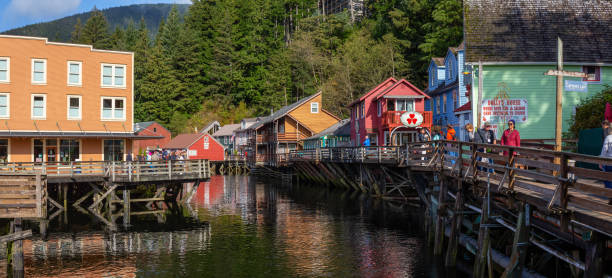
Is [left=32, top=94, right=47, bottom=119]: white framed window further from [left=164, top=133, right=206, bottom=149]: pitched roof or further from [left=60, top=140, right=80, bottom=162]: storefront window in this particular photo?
[left=164, top=133, right=206, bottom=149]: pitched roof

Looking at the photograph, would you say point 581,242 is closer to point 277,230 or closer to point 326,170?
point 277,230

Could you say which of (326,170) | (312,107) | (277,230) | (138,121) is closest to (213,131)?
(138,121)

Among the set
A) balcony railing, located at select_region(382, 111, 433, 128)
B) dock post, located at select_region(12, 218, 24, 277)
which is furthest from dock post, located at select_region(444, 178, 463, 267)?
balcony railing, located at select_region(382, 111, 433, 128)

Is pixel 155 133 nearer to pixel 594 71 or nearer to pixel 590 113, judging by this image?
pixel 594 71

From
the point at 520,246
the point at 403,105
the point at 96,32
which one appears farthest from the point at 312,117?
the point at 96,32

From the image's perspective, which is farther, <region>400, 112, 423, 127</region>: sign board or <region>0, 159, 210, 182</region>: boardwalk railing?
<region>400, 112, 423, 127</region>: sign board

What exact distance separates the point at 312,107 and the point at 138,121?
44.3m

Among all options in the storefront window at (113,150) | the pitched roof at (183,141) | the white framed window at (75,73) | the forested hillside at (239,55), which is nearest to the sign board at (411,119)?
the storefront window at (113,150)

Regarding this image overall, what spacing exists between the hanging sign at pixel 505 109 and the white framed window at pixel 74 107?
2510cm

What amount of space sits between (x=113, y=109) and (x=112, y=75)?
7.55 feet

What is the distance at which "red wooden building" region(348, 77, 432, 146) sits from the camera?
4181 centimetres

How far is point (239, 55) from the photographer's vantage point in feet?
313

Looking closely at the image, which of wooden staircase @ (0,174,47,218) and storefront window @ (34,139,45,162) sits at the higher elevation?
storefront window @ (34,139,45,162)

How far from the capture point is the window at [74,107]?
113ft
